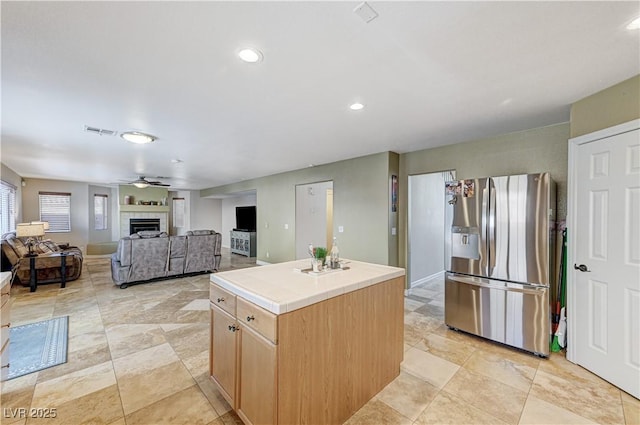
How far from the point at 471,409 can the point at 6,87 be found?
4478mm

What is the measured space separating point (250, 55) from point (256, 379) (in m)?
2.05

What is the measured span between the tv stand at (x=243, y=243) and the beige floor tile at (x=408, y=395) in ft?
22.8

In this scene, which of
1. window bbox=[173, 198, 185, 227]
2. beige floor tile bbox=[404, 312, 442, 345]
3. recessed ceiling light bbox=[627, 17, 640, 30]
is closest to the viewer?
recessed ceiling light bbox=[627, 17, 640, 30]

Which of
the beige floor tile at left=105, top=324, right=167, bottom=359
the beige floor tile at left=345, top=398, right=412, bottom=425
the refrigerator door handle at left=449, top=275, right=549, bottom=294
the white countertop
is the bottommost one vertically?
the beige floor tile at left=105, top=324, right=167, bottom=359

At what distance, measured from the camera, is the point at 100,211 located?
30.1 ft

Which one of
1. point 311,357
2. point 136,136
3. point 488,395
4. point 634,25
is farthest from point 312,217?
point 634,25

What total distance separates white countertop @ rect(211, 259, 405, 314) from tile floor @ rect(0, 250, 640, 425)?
3.03ft

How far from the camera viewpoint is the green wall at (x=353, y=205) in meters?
4.40

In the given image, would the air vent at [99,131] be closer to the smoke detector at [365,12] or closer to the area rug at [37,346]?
the area rug at [37,346]

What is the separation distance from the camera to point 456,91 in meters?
2.28

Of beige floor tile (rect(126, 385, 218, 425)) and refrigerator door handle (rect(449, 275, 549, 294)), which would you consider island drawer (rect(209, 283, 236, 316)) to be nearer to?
beige floor tile (rect(126, 385, 218, 425))

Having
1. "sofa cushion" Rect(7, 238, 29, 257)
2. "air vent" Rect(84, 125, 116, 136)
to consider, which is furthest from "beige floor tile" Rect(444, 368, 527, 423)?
"sofa cushion" Rect(7, 238, 29, 257)

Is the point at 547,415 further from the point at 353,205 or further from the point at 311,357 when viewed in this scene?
the point at 353,205

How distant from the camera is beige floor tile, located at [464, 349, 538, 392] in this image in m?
2.25
